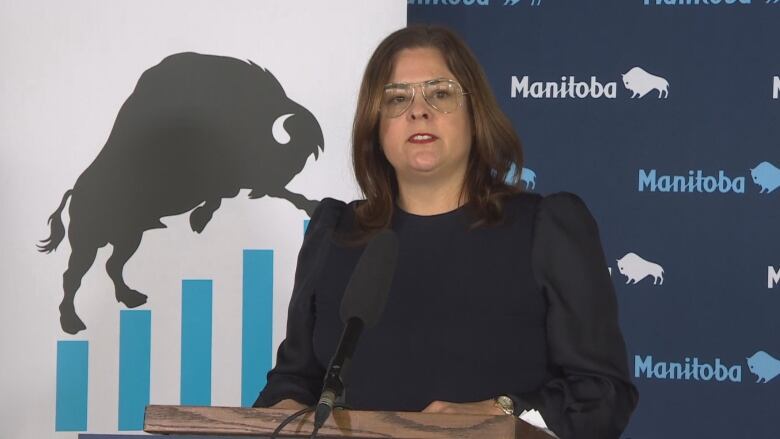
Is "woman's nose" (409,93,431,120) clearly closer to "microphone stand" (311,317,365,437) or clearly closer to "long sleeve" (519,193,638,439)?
"long sleeve" (519,193,638,439)

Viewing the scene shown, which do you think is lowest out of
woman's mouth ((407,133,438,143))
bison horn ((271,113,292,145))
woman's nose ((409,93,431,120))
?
woman's mouth ((407,133,438,143))

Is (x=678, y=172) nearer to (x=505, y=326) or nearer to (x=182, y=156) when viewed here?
(x=182, y=156)

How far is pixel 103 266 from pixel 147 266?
134 millimetres

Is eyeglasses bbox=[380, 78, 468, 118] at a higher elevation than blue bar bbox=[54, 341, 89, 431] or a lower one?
higher

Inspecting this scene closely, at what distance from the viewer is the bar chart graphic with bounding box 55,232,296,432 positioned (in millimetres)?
3369

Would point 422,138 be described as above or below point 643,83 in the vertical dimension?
below

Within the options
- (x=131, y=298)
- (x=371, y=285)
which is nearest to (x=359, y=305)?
(x=371, y=285)

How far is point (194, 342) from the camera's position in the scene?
338 cm

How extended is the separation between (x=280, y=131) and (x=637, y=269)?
1496 mm

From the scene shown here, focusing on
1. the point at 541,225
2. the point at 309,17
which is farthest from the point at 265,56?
the point at 541,225

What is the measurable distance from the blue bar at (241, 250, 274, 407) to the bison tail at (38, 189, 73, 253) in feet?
1.87

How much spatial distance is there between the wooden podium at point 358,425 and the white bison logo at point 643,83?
2.77 meters

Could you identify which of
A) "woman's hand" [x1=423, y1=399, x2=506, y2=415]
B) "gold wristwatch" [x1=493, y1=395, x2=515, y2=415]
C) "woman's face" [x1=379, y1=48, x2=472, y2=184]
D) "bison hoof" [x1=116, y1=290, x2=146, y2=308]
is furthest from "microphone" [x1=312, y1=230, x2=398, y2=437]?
"bison hoof" [x1=116, y1=290, x2=146, y2=308]

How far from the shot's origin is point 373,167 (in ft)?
8.04
